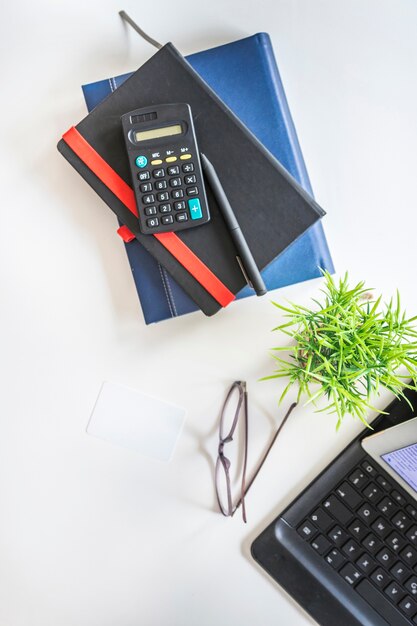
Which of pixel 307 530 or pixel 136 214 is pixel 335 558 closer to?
pixel 307 530

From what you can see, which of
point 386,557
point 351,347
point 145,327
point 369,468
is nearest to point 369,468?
point 369,468

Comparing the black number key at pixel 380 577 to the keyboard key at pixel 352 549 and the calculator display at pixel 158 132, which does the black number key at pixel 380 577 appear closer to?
the keyboard key at pixel 352 549

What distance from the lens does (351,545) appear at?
0.69m

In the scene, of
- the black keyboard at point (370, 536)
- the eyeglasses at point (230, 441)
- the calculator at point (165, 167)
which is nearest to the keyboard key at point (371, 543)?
the black keyboard at point (370, 536)

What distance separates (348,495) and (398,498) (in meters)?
0.06

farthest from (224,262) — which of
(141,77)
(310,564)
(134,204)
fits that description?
(310,564)

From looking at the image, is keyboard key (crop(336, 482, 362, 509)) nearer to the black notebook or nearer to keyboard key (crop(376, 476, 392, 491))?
keyboard key (crop(376, 476, 392, 491))

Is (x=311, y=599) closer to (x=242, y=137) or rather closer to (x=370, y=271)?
(x=370, y=271)

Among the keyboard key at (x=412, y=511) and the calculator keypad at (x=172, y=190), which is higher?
the calculator keypad at (x=172, y=190)

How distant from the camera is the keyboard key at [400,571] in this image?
0.67m

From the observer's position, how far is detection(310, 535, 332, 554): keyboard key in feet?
2.27

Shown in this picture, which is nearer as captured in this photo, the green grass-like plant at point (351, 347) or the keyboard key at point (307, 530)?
the green grass-like plant at point (351, 347)

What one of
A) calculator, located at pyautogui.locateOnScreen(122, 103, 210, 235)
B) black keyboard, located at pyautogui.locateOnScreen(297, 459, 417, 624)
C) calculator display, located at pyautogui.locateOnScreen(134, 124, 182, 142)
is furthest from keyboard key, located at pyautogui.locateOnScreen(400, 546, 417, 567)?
calculator display, located at pyautogui.locateOnScreen(134, 124, 182, 142)

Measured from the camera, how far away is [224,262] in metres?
0.67
